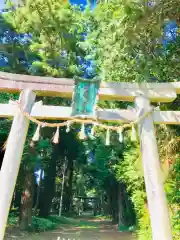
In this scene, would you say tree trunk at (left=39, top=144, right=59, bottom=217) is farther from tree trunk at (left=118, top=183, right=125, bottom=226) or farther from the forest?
tree trunk at (left=118, top=183, right=125, bottom=226)

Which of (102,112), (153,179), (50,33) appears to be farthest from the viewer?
(50,33)

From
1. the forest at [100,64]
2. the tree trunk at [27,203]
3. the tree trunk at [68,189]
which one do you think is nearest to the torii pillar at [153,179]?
the forest at [100,64]

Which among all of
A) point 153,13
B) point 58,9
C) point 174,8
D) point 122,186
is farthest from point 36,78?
point 122,186

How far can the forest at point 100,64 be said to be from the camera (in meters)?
7.09

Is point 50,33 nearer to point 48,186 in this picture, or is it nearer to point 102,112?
point 102,112

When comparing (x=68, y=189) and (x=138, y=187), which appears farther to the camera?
(x=68, y=189)

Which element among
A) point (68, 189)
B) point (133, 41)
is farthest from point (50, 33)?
point (68, 189)

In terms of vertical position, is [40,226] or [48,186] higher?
[48,186]

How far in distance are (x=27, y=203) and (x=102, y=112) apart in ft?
37.3

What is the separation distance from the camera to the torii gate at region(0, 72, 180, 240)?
507 centimetres

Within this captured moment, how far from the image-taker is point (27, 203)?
15.2 meters

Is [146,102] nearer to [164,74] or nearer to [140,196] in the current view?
[164,74]

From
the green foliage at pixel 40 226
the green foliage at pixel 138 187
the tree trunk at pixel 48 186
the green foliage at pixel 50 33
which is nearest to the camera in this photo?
the green foliage at pixel 138 187

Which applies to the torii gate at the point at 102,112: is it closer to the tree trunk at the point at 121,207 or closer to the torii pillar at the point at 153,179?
the torii pillar at the point at 153,179
